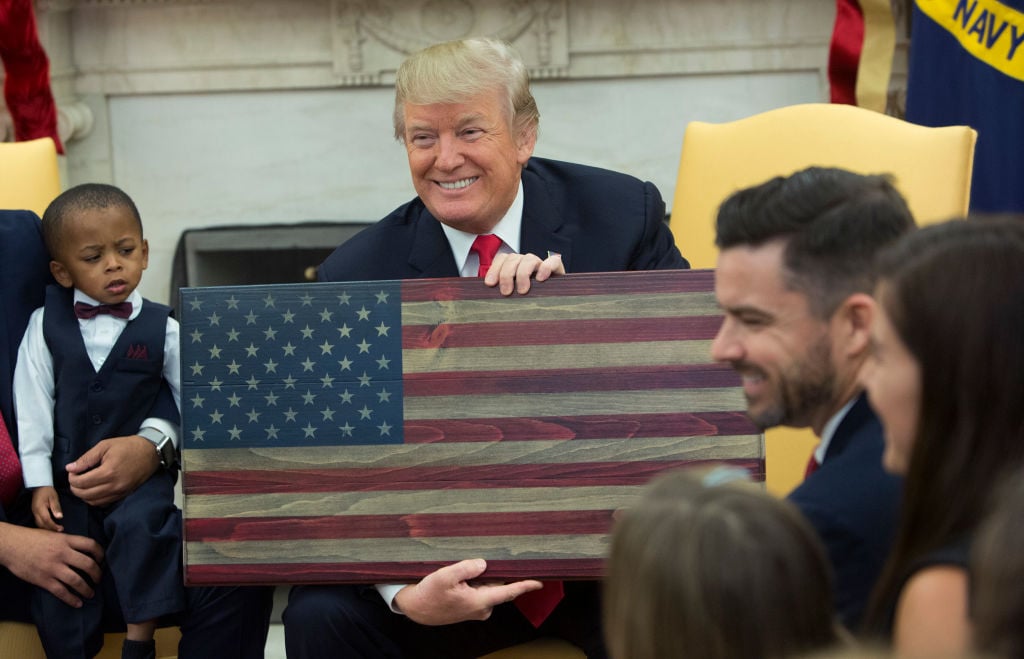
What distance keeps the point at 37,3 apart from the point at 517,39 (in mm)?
1673

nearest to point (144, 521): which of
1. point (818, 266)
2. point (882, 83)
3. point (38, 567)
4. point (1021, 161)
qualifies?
point (38, 567)

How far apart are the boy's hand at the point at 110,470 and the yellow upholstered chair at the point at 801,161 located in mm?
1257

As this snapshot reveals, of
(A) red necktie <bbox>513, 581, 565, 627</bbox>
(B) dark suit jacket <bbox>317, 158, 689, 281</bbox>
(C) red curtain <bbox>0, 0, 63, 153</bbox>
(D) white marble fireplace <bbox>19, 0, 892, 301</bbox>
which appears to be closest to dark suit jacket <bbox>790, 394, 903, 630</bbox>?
(A) red necktie <bbox>513, 581, 565, 627</bbox>

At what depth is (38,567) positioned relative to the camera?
252cm

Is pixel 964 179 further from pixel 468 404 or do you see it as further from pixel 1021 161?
pixel 468 404

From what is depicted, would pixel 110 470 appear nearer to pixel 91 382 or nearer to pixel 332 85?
pixel 91 382

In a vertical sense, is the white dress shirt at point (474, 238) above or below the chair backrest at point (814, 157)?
below

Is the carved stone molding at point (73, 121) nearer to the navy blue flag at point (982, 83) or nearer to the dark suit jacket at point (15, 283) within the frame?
the dark suit jacket at point (15, 283)

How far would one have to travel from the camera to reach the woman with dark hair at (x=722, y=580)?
115cm

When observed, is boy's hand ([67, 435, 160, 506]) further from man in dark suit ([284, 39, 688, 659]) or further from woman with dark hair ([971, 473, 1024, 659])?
woman with dark hair ([971, 473, 1024, 659])

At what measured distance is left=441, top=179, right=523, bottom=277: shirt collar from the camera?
273cm

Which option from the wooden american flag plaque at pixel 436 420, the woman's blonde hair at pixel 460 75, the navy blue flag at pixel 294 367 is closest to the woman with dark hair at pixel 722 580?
the wooden american flag plaque at pixel 436 420

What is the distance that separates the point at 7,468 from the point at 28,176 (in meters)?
0.82

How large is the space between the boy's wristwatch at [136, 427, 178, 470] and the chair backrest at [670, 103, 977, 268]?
124 cm
